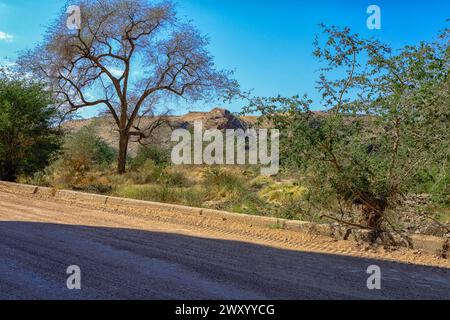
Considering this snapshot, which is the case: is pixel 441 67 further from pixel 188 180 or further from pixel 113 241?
pixel 188 180

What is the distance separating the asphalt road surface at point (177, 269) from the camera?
5.00 meters

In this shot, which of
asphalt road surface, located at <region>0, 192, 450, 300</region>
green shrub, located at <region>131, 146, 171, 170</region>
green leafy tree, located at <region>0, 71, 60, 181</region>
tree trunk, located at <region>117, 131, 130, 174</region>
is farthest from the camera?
green shrub, located at <region>131, 146, 171, 170</region>

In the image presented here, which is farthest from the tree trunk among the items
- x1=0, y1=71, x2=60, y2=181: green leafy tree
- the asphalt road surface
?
the asphalt road surface

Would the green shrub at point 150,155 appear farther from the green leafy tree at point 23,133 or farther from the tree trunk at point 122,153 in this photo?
the green leafy tree at point 23,133

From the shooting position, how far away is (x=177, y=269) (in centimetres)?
596

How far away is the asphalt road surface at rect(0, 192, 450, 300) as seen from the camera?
4996mm

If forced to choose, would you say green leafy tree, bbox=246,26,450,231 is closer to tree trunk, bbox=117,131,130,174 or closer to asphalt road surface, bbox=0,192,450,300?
asphalt road surface, bbox=0,192,450,300

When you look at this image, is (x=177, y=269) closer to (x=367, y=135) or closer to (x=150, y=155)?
(x=367, y=135)

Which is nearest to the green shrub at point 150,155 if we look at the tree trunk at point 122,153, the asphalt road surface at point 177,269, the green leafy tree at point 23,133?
the tree trunk at point 122,153

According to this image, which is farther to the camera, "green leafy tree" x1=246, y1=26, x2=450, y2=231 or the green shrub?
the green shrub

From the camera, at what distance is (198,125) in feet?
98.4

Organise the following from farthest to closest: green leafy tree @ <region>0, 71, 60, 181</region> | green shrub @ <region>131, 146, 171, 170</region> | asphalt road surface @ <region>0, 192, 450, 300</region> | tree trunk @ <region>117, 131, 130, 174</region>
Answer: green shrub @ <region>131, 146, 171, 170</region>, tree trunk @ <region>117, 131, 130, 174</region>, green leafy tree @ <region>0, 71, 60, 181</region>, asphalt road surface @ <region>0, 192, 450, 300</region>

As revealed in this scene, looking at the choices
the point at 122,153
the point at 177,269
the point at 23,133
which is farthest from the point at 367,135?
the point at 122,153
